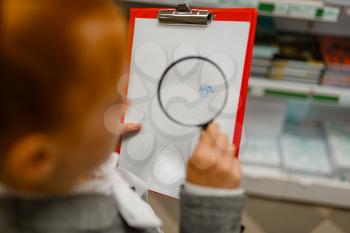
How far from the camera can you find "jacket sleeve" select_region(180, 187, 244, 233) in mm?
564

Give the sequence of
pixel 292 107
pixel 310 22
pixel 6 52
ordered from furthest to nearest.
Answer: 1. pixel 292 107
2. pixel 310 22
3. pixel 6 52

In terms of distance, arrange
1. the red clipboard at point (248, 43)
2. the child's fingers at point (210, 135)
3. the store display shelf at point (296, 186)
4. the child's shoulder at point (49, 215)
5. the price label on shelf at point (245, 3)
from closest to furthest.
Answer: the child's shoulder at point (49, 215)
the child's fingers at point (210, 135)
the red clipboard at point (248, 43)
the price label on shelf at point (245, 3)
the store display shelf at point (296, 186)

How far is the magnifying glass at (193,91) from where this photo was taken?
775 millimetres

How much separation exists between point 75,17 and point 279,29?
60.8 inches

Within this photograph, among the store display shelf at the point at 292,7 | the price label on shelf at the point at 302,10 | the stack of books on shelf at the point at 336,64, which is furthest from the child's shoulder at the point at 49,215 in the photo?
the stack of books on shelf at the point at 336,64

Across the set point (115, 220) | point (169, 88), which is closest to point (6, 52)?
point (115, 220)

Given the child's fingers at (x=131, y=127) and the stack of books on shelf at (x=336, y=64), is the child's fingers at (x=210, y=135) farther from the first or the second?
the stack of books on shelf at (x=336, y=64)

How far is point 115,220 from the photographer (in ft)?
1.84

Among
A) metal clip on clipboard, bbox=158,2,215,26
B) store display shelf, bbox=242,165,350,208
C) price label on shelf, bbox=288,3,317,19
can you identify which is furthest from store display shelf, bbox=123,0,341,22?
store display shelf, bbox=242,165,350,208

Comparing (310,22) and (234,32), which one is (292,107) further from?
(234,32)

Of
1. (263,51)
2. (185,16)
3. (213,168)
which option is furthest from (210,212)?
(263,51)

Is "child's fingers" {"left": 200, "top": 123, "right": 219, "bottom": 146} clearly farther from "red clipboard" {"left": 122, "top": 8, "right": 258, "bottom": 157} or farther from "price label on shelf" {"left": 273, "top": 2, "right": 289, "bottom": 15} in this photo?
"price label on shelf" {"left": 273, "top": 2, "right": 289, "bottom": 15}

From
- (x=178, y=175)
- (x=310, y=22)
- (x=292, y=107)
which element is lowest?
(x=292, y=107)

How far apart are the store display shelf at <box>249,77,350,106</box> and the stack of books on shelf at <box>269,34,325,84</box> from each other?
0.03 metres
